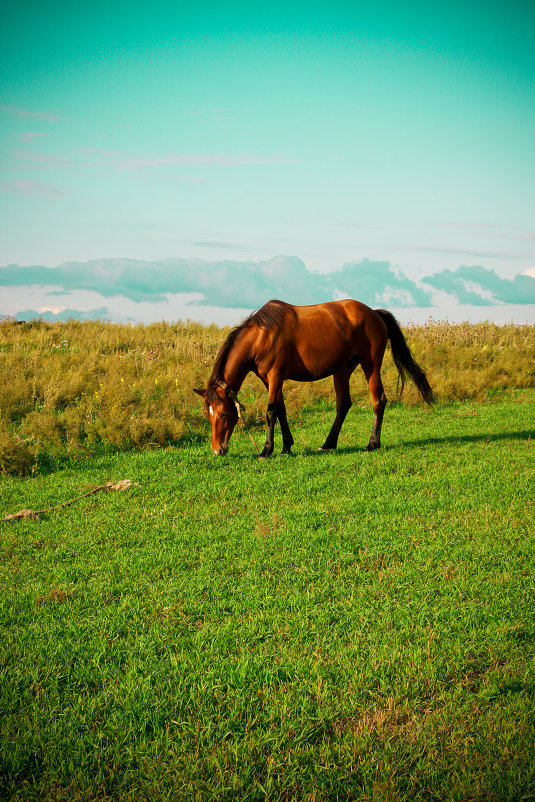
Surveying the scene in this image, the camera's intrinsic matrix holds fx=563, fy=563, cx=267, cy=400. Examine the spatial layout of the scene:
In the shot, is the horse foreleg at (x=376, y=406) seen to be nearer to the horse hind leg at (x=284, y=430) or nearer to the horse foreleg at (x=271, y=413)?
the horse hind leg at (x=284, y=430)

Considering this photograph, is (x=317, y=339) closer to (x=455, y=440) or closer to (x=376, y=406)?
(x=376, y=406)

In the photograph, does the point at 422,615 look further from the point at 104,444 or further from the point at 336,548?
the point at 104,444

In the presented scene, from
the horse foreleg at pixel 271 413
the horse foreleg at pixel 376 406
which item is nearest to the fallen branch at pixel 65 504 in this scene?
the horse foreleg at pixel 271 413

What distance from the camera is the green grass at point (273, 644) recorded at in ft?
9.08

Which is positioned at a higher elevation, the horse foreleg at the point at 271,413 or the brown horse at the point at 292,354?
the brown horse at the point at 292,354

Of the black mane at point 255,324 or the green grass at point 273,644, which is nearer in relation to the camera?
the green grass at point 273,644

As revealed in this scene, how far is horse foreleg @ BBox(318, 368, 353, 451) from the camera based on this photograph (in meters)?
9.27

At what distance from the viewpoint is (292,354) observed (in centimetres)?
859

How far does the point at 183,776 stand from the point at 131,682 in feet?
2.57

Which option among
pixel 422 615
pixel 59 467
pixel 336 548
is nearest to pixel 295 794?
pixel 422 615

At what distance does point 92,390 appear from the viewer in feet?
42.0

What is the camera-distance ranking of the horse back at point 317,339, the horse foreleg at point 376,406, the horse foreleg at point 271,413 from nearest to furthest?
1. the horse back at point 317,339
2. the horse foreleg at point 271,413
3. the horse foreleg at point 376,406

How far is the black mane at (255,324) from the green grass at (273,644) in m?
1.73

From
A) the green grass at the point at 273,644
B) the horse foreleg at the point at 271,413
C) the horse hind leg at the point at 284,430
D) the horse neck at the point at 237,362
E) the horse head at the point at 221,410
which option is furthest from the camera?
the horse hind leg at the point at 284,430
